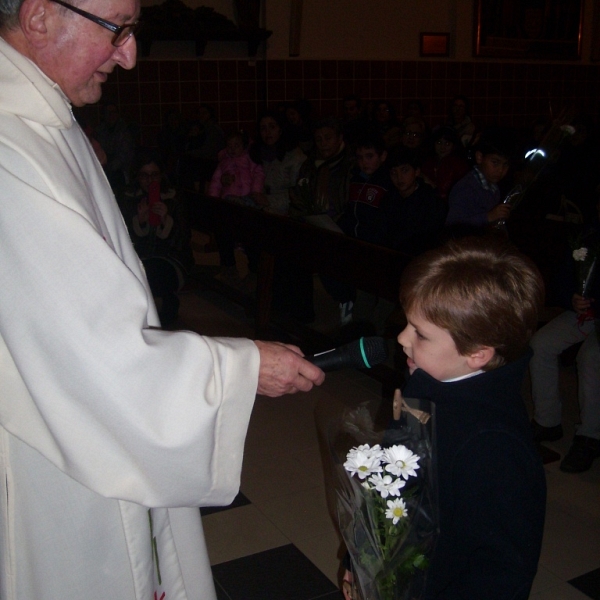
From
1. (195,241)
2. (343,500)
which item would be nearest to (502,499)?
(343,500)

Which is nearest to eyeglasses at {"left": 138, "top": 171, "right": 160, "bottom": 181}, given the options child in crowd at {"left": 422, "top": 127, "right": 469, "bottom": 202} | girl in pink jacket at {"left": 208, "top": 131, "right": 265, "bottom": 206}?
girl in pink jacket at {"left": 208, "top": 131, "right": 265, "bottom": 206}

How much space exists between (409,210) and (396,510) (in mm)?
3539

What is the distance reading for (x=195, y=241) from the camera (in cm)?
863

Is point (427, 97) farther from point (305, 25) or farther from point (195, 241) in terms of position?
point (195, 241)

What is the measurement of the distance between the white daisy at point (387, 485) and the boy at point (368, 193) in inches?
141

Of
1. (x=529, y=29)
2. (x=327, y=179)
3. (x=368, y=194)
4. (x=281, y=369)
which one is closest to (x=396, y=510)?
(x=281, y=369)

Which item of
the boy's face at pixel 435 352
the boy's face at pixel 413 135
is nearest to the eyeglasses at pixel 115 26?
the boy's face at pixel 435 352

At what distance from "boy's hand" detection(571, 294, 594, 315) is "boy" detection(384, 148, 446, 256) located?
1.24 metres

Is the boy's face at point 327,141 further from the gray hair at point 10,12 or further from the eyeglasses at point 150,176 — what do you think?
the gray hair at point 10,12

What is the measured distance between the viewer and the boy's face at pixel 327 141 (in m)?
5.25

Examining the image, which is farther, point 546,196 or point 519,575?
point 546,196

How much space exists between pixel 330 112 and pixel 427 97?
1.69m

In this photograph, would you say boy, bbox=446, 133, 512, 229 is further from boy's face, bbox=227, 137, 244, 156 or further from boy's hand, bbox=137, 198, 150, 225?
boy's face, bbox=227, 137, 244, 156

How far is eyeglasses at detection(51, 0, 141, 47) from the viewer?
1.41m
